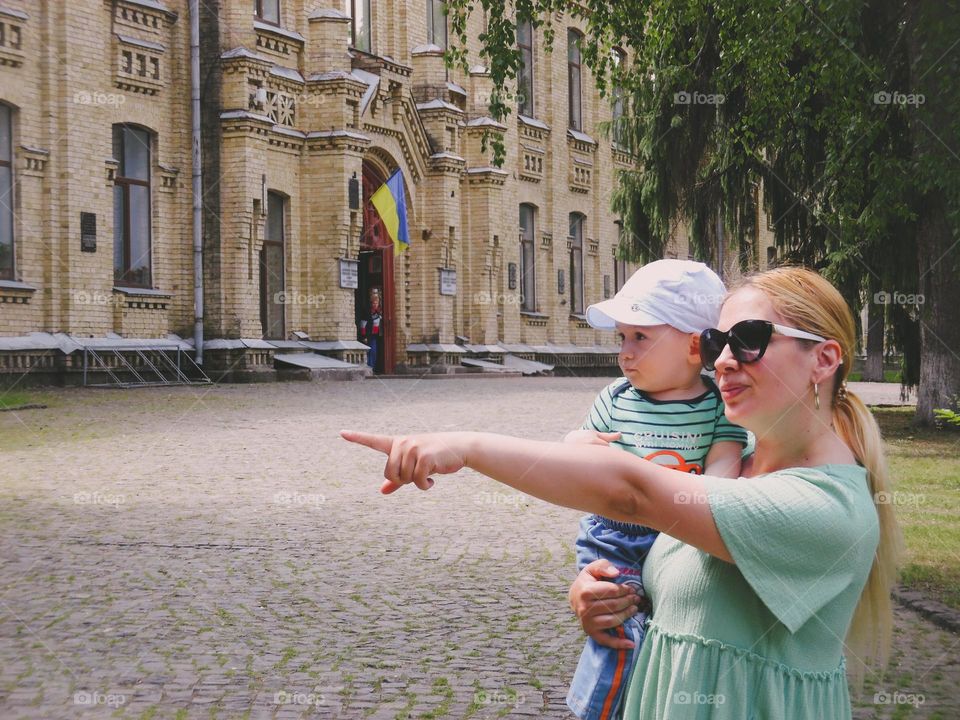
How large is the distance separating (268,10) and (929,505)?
1873cm

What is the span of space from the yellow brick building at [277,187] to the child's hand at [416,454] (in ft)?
35.6

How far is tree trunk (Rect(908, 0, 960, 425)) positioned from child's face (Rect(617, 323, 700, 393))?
32.3 feet

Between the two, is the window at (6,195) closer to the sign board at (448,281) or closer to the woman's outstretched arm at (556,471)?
the sign board at (448,281)

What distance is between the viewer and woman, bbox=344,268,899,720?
5.67 ft

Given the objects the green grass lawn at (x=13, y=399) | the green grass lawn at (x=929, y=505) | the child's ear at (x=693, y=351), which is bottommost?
the green grass lawn at (x=929, y=505)

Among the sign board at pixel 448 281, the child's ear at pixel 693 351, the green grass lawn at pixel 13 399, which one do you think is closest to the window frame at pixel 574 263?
the sign board at pixel 448 281

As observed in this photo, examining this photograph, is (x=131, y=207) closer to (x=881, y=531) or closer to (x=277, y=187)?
(x=277, y=187)

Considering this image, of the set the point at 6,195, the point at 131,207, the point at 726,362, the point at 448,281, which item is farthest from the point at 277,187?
the point at 726,362

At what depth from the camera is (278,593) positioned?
608 centimetres

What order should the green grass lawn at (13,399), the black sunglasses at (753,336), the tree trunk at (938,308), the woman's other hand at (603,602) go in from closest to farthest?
the black sunglasses at (753,336)
the woman's other hand at (603,602)
the tree trunk at (938,308)
the green grass lawn at (13,399)

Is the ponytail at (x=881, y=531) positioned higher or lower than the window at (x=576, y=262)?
lower

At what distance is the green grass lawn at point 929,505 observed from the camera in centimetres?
640

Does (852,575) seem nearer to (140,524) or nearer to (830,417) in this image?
(830,417)

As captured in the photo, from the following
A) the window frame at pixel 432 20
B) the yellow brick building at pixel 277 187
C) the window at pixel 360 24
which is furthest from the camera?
the window frame at pixel 432 20
